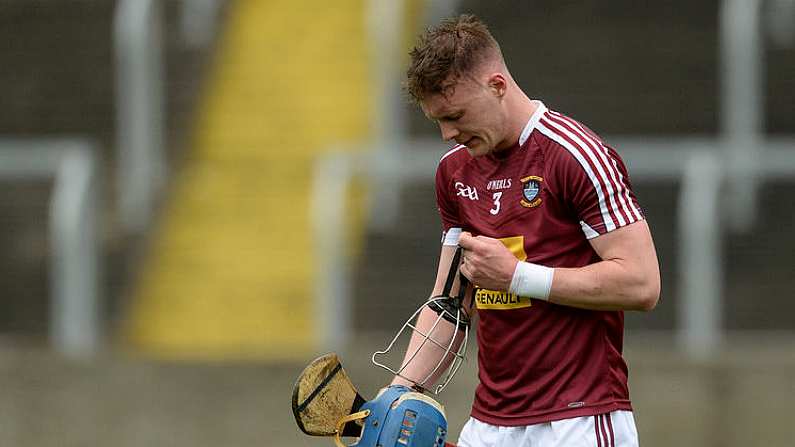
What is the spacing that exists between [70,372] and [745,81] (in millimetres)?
4313

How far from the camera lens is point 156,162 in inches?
426

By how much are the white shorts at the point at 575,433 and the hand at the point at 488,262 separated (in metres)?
0.44

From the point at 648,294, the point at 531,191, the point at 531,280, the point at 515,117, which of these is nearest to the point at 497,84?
the point at 515,117

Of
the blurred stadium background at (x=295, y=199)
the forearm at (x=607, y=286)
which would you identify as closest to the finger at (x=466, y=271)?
the forearm at (x=607, y=286)

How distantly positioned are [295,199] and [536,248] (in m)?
6.16

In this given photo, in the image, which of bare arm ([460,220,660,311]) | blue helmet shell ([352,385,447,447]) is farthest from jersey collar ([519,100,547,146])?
blue helmet shell ([352,385,447,447])

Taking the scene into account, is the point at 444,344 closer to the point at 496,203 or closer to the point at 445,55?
the point at 496,203

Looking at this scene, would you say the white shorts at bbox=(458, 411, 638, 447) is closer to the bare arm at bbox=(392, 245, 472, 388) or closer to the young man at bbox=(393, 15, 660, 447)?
the young man at bbox=(393, 15, 660, 447)

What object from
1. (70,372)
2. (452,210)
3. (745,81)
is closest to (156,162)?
(70,372)

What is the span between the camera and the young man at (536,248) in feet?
14.2

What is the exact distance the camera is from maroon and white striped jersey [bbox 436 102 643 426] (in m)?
4.36

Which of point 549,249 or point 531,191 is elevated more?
point 531,191

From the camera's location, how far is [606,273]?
170 inches

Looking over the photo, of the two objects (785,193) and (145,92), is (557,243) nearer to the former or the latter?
(785,193)
